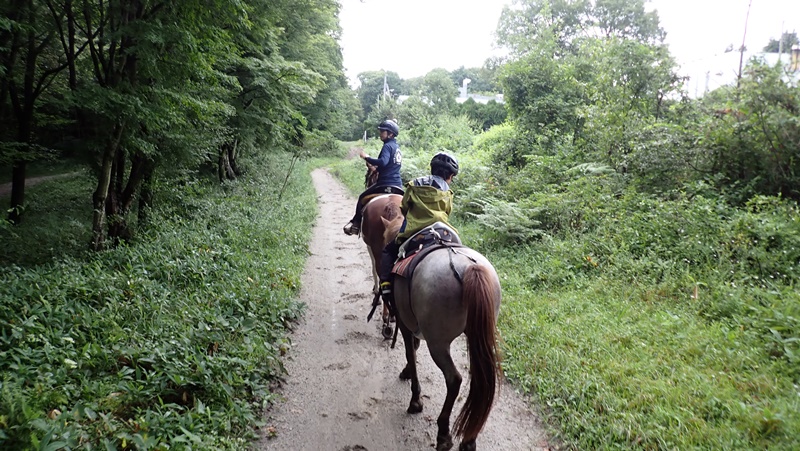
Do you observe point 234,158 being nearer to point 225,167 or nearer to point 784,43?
point 225,167

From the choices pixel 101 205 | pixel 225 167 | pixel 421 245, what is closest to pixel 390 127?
pixel 421 245

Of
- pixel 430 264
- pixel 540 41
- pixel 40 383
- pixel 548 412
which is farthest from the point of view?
pixel 540 41

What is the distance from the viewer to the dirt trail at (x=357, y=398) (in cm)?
382

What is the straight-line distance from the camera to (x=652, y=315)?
5.49 m

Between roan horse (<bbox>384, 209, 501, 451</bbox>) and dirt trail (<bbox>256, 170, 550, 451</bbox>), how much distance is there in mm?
518

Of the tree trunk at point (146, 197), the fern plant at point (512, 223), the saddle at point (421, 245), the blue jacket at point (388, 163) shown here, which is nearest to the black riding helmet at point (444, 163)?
the saddle at point (421, 245)

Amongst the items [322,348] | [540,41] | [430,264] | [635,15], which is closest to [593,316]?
[430,264]

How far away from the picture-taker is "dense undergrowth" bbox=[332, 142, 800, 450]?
3.62 metres

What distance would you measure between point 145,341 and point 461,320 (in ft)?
10.2

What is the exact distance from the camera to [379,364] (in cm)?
516

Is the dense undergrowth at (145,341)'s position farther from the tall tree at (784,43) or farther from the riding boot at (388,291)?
the tall tree at (784,43)

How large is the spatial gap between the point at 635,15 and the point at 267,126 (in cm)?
4026

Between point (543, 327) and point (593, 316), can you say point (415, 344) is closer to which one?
point (543, 327)

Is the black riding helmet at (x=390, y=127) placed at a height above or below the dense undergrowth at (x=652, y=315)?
above
